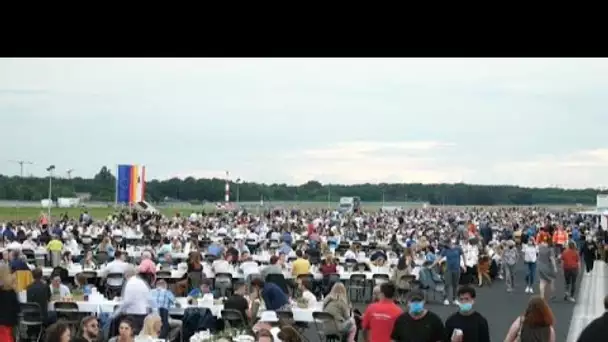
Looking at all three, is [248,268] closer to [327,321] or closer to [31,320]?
Answer: [31,320]

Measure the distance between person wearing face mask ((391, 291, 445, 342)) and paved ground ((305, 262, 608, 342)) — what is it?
21.5 ft

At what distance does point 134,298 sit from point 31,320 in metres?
1.45

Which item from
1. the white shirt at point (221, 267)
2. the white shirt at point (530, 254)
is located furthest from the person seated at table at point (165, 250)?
the white shirt at point (530, 254)

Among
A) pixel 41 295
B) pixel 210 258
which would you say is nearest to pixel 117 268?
pixel 210 258

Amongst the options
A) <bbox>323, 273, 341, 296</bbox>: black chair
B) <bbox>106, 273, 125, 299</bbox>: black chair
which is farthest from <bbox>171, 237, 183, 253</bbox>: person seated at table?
<bbox>106, 273, 125, 299</bbox>: black chair

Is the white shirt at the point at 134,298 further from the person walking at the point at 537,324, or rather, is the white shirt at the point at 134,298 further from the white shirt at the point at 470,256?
the white shirt at the point at 470,256

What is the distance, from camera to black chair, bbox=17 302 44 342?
1352 centimetres

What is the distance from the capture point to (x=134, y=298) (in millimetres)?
13344

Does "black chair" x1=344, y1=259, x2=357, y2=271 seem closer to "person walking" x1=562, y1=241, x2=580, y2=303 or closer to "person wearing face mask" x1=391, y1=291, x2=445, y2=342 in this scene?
"person walking" x1=562, y1=241, x2=580, y2=303

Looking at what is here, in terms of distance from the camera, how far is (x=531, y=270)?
77.8 feet

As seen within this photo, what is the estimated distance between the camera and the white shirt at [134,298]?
524 inches

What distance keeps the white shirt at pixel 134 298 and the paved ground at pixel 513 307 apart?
343 centimetres

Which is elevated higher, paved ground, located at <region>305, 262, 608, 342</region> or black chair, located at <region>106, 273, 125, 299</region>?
black chair, located at <region>106, 273, 125, 299</region>
